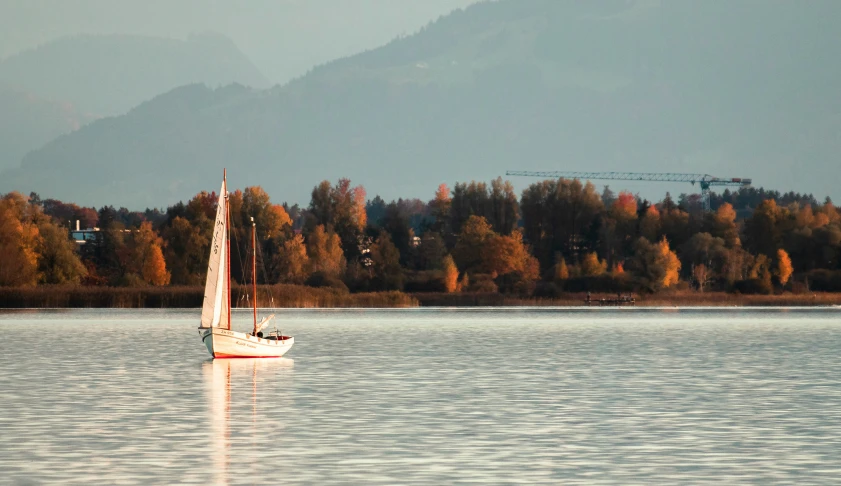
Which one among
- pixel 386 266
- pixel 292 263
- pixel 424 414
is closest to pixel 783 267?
pixel 386 266

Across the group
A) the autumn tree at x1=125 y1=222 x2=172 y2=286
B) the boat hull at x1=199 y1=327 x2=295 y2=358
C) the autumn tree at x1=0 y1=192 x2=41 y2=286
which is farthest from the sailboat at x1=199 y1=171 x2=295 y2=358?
the autumn tree at x1=125 y1=222 x2=172 y2=286

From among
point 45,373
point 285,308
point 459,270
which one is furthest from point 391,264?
point 45,373

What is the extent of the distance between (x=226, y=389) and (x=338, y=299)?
105 m

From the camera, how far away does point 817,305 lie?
16112cm

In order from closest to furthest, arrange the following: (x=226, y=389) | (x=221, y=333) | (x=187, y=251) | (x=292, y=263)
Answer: (x=226, y=389) → (x=221, y=333) → (x=187, y=251) → (x=292, y=263)

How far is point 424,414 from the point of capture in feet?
117

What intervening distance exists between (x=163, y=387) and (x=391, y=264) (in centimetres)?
13940

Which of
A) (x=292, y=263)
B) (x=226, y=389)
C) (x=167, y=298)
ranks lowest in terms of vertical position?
(x=226, y=389)

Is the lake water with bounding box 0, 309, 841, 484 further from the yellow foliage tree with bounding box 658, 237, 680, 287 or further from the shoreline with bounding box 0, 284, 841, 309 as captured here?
the yellow foliage tree with bounding box 658, 237, 680, 287

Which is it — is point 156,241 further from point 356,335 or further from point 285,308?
point 356,335

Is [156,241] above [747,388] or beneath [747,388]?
above

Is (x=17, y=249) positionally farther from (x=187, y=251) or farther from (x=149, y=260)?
(x=187, y=251)

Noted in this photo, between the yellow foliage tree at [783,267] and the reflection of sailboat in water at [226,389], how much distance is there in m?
136

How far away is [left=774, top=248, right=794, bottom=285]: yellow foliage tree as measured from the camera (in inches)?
7215
